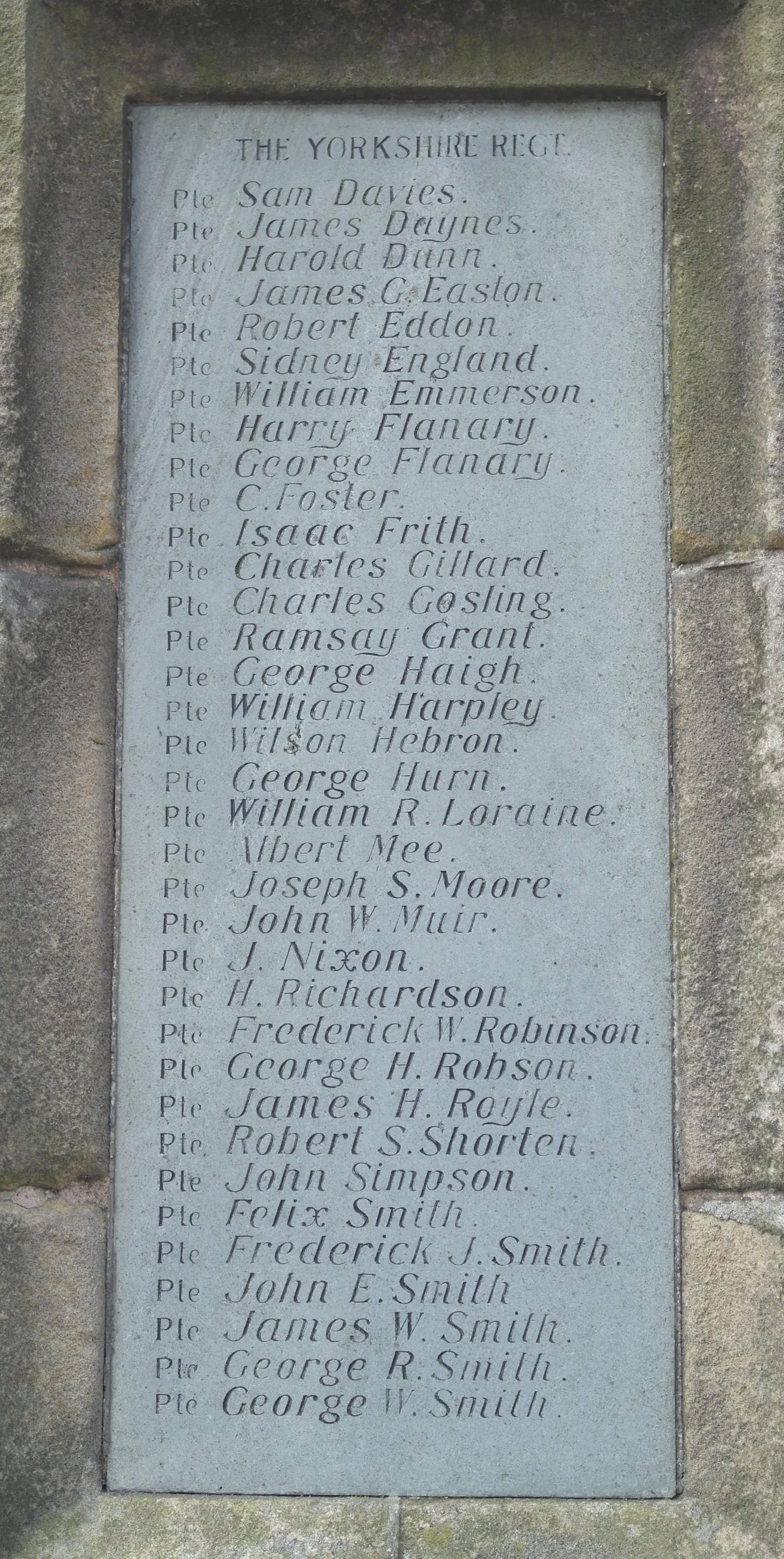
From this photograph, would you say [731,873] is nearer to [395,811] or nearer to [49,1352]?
[395,811]

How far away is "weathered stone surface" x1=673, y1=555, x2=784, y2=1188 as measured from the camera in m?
2.96

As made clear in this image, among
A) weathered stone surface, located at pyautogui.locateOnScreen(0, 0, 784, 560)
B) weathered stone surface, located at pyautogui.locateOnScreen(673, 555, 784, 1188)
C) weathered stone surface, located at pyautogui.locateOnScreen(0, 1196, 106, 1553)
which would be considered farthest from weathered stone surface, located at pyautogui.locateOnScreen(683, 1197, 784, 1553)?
weathered stone surface, located at pyautogui.locateOnScreen(0, 0, 784, 560)

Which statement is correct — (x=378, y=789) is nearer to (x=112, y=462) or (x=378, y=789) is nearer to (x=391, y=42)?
(x=112, y=462)

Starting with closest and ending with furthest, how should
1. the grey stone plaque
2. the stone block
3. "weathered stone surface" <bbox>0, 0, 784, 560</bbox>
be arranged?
the stone block, the grey stone plaque, "weathered stone surface" <bbox>0, 0, 784, 560</bbox>

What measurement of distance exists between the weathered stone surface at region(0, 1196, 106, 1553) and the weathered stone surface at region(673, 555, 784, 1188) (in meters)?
1.34

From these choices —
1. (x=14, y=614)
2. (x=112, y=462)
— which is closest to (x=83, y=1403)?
(x=14, y=614)

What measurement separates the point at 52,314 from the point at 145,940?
145cm

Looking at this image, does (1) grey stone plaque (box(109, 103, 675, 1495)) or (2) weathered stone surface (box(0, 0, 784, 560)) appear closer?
(1) grey stone plaque (box(109, 103, 675, 1495))

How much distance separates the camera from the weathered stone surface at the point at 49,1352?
2881 millimetres

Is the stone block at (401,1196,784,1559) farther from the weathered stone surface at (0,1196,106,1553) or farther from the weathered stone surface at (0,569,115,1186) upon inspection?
the weathered stone surface at (0,569,115,1186)

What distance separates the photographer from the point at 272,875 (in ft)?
10.0

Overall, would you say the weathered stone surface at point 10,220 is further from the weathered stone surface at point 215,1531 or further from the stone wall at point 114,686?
the weathered stone surface at point 215,1531

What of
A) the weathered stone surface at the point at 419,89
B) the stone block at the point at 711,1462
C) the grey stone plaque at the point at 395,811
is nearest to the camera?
the stone block at the point at 711,1462

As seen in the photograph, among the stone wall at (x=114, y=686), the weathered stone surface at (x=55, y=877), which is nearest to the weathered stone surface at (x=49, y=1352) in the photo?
the stone wall at (x=114, y=686)
